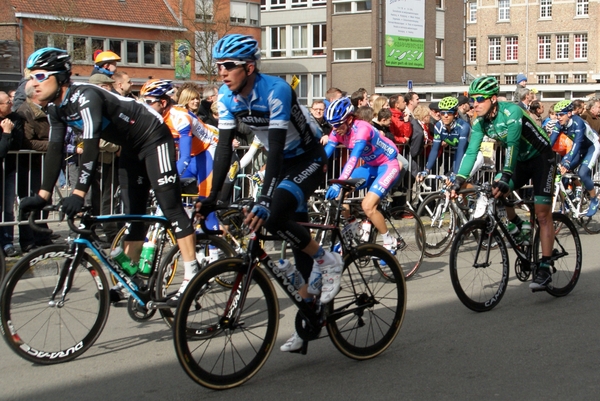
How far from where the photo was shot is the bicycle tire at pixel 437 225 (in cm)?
1064

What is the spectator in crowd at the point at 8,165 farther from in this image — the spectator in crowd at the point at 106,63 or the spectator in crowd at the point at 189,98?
the spectator in crowd at the point at 189,98

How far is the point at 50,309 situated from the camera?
18.7 feet

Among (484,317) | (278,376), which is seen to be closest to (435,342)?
(484,317)

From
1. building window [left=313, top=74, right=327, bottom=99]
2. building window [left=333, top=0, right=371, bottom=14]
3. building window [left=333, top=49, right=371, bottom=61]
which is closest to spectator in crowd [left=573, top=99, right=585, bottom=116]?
building window [left=333, top=49, right=371, bottom=61]

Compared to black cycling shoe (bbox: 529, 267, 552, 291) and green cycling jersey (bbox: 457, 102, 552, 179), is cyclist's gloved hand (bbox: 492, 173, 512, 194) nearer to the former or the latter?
green cycling jersey (bbox: 457, 102, 552, 179)

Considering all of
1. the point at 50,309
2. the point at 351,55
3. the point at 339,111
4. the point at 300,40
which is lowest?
the point at 50,309

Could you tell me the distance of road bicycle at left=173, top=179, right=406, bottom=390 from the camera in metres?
4.93

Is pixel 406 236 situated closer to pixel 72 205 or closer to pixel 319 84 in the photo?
pixel 72 205

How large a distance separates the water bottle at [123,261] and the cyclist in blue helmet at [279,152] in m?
1.04

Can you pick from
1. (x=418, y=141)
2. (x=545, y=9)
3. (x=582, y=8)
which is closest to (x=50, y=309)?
(x=418, y=141)

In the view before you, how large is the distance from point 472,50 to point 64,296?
282 feet

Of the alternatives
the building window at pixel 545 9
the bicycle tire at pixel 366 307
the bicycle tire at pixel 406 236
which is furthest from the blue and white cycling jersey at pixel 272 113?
the building window at pixel 545 9

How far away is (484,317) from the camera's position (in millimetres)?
7242

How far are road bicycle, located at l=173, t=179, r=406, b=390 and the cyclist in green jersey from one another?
1.88 m
